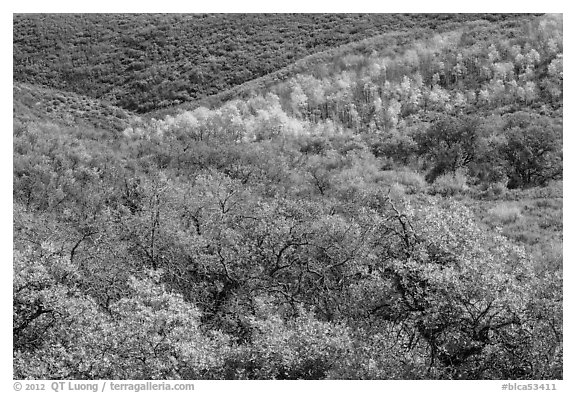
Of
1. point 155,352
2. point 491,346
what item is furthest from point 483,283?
point 155,352

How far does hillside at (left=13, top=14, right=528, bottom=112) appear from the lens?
67.0 metres

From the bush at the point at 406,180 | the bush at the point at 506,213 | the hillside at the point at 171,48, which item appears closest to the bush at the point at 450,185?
the bush at the point at 406,180

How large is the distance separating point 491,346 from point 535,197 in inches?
1173

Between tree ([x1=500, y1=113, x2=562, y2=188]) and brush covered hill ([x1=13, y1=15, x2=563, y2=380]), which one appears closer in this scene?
brush covered hill ([x1=13, y1=15, x2=563, y2=380])

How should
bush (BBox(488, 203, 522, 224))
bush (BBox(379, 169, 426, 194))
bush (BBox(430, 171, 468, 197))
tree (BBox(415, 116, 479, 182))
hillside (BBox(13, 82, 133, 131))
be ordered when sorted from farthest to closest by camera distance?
1. hillside (BBox(13, 82, 133, 131))
2. tree (BBox(415, 116, 479, 182))
3. bush (BBox(379, 169, 426, 194))
4. bush (BBox(430, 171, 468, 197))
5. bush (BBox(488, 203, 522, 224))

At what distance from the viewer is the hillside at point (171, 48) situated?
6700 centimetres

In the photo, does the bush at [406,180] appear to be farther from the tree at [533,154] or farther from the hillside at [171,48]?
the hillside at [171,48]

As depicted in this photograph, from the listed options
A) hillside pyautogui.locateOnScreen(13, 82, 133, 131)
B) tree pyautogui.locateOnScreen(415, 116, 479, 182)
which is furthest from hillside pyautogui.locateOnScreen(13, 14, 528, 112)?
tree pyautogui.locateOnScreen(415, 116, 479, 182)

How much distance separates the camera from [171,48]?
7419 cm

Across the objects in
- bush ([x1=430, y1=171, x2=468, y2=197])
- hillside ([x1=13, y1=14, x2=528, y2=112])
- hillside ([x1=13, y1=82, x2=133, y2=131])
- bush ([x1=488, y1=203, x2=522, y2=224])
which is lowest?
bush ([x1=430, y1=171, x2=468, y2=197])

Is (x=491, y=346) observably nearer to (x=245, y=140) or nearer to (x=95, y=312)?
(x=95, y=312)

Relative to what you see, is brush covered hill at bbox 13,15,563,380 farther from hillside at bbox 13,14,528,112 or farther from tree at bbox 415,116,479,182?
hillside at bbox 13,14,528,112

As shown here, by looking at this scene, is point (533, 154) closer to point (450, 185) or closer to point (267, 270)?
point (450, 185)

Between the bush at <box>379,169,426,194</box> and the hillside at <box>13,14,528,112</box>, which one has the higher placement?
the hillside at <box>13,14,528,112</box>
